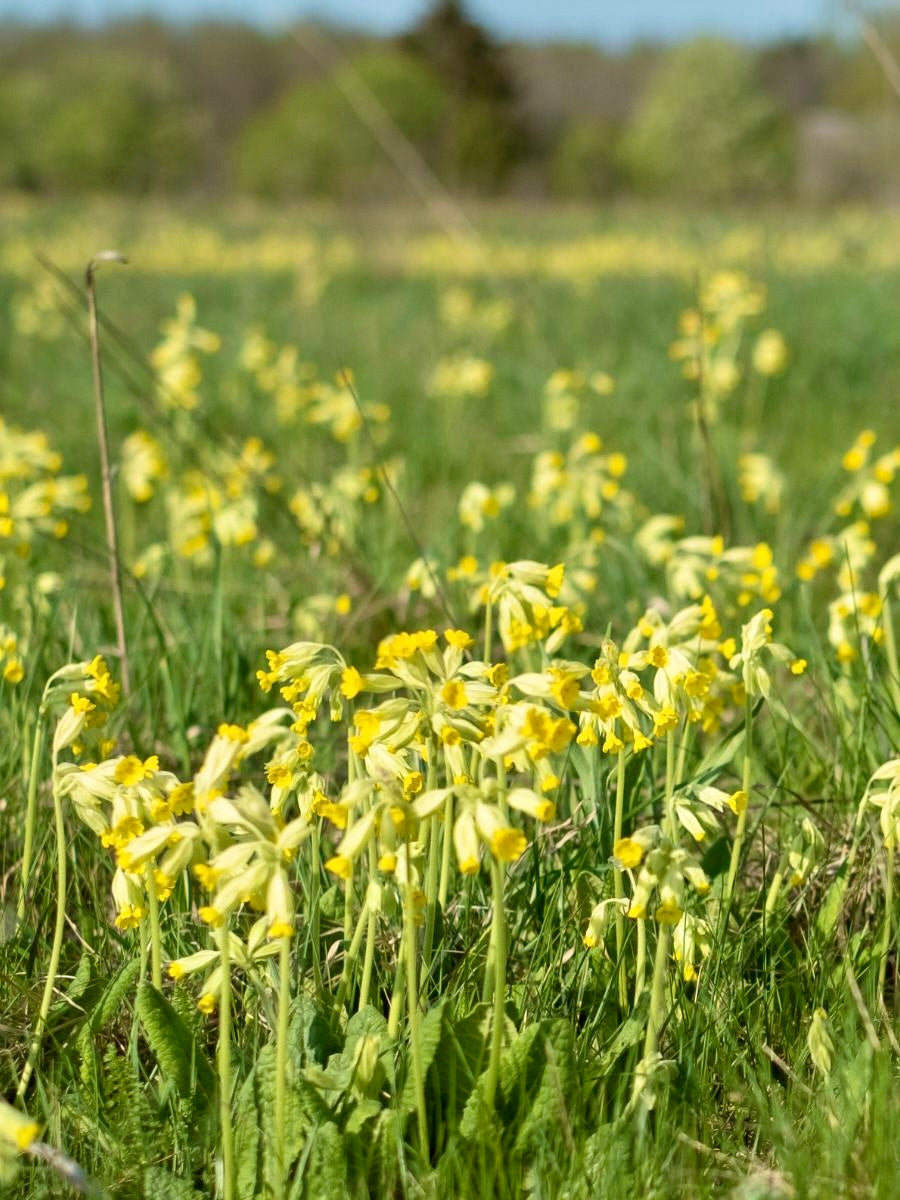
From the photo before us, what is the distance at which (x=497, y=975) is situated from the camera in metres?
1.31

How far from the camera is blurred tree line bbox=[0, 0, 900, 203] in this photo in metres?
31.5

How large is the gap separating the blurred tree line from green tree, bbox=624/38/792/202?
10cm

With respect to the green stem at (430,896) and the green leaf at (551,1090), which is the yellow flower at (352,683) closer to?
the green stem at (430,896)

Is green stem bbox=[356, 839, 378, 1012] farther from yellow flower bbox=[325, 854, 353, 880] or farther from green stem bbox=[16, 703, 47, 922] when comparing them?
green stem bbox=[16, 703, 47, 922]

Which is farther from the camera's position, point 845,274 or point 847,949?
point 845,274

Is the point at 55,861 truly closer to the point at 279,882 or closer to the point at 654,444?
the point at 279,882

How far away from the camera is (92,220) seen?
18625 mm

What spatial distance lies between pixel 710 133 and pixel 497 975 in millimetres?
43013

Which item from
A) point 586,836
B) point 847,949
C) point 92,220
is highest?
point 92,220

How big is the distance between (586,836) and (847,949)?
0.36 metres

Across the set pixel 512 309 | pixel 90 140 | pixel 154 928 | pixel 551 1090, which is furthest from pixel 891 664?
pixel 90 140

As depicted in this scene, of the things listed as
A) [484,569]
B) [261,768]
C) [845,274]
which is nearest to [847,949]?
[261,768]

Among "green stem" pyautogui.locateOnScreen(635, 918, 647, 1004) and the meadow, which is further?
"green stem" pyautogui.locateOnScreen(635, 918, 647, 1004)

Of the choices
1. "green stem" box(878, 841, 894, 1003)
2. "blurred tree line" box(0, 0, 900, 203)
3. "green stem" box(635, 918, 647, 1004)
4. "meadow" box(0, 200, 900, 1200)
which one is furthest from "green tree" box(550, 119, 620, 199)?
"green stem" box(635, 918, 647, 1004)
